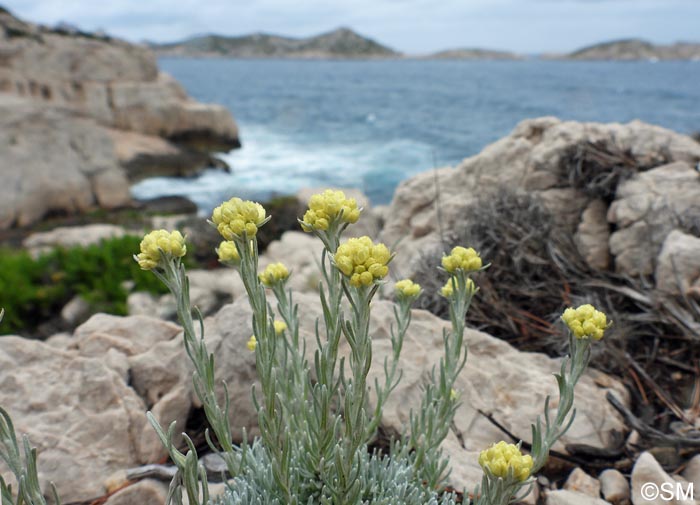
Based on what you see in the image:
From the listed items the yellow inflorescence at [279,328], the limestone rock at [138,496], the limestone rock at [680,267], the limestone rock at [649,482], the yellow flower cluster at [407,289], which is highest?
the yellow flower cluster at [407,289]

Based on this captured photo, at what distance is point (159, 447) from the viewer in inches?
95.6

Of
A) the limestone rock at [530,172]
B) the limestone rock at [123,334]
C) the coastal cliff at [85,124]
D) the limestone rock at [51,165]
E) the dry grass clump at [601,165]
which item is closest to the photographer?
the limestone rock at [123,334]

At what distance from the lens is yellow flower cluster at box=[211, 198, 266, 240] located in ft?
4.26

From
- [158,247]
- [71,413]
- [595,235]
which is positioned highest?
[158,247]

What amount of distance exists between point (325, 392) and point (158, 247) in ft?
1.83

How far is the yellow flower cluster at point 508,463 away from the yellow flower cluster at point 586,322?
1.47 feet

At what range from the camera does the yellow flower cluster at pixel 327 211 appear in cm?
139

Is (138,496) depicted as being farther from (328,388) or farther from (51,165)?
(51,165)

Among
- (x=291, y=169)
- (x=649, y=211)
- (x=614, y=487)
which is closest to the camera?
(x=614, y=487)

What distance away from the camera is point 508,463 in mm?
1337

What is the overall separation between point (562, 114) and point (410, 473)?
32.9 metres

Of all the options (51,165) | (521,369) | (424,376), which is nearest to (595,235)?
(521,369)

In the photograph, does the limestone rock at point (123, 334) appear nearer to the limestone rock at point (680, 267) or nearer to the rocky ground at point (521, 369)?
the rocky ground at point (521, 369)

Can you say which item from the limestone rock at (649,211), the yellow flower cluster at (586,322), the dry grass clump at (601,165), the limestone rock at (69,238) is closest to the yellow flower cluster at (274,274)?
the yellow flower cluster at (586,322)
